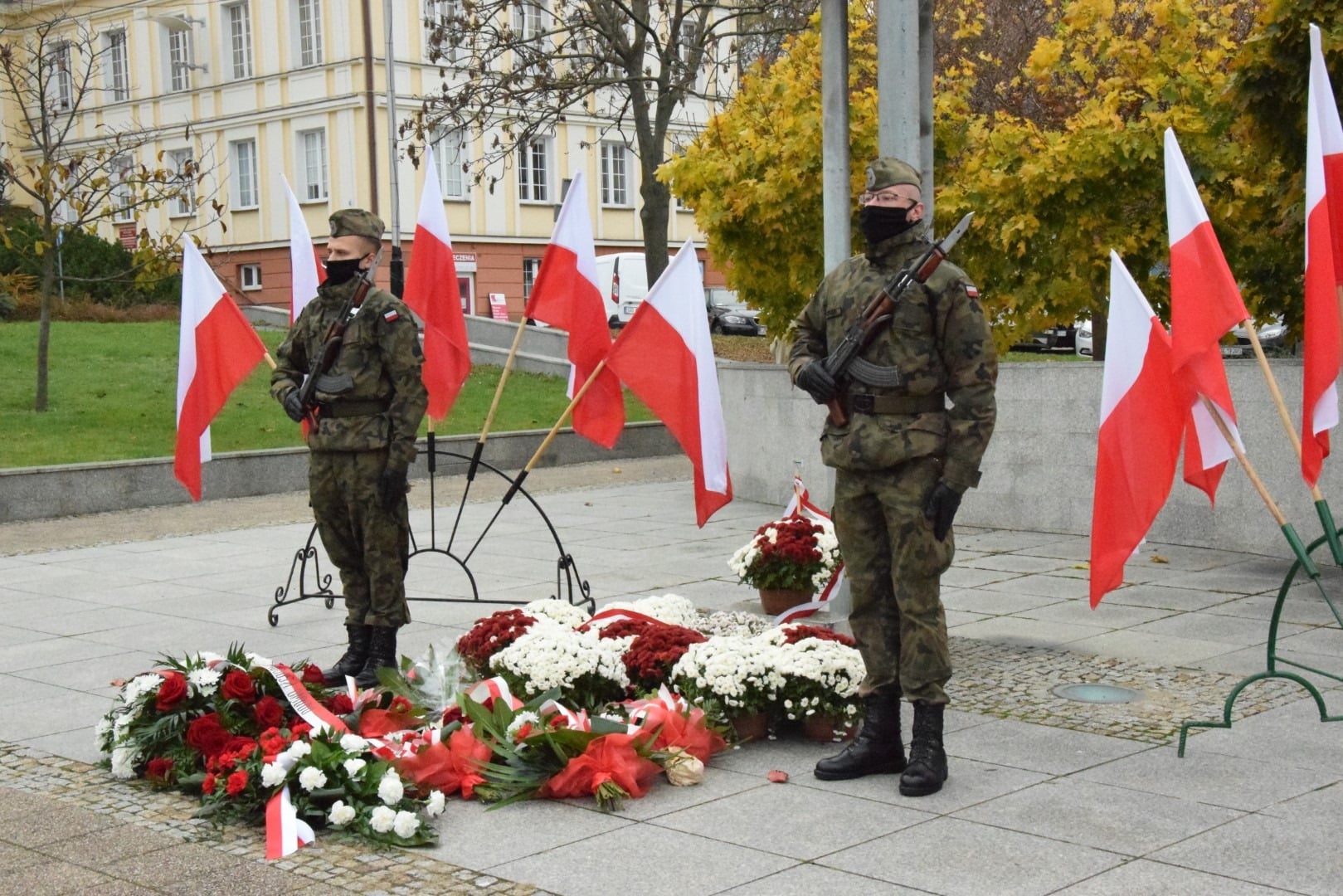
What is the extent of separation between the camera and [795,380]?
5867mm

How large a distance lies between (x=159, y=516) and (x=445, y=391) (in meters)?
6.57

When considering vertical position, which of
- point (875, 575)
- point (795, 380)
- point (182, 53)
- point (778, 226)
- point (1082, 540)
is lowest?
point (1082, 540)

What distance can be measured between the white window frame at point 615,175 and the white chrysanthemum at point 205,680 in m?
39.5

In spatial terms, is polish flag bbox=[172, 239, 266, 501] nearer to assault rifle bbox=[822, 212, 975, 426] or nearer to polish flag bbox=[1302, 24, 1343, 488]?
assault rifle bbox=[822, 212, 975, 426]

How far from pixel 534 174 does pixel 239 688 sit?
125ft

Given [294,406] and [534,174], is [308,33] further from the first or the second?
[294,406]

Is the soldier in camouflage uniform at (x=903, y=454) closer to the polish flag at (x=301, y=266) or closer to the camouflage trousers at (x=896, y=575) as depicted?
the camouflage trousers at (x=896, y=575)

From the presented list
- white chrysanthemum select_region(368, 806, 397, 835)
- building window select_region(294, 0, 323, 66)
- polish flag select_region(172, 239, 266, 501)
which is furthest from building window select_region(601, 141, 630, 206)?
white chrysanthemum select_region(368, 806, 397, 835)

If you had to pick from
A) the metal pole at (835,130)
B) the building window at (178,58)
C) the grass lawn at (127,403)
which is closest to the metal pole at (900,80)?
the metal pole at (835,130)

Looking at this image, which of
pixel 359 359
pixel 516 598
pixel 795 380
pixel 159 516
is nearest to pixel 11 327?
pixel 159 516

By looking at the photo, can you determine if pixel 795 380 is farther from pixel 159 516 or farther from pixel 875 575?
pixel 159 516

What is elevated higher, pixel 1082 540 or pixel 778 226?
pixel 778 226

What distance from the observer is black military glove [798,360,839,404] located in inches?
226

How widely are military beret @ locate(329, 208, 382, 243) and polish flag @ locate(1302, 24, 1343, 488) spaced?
399cm
